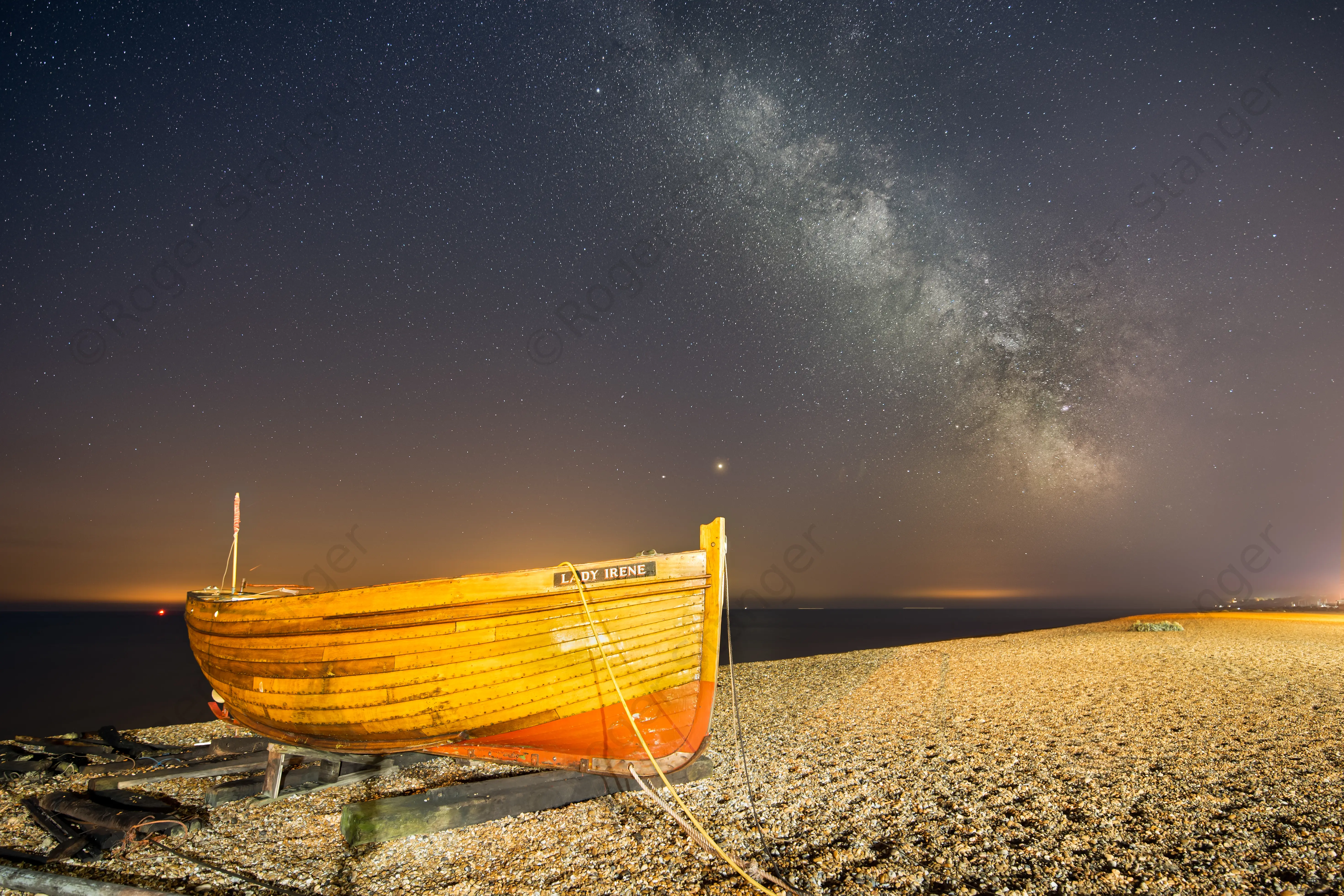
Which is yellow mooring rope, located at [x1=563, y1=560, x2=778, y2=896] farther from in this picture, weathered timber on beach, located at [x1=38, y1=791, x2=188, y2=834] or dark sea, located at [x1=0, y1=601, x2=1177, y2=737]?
dark sea, located at [x1=0, y1=601, x2=1177, y2=737]

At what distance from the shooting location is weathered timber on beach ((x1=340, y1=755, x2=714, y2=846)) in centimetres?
473

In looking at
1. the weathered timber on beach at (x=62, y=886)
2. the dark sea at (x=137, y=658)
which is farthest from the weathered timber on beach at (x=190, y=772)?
the dark sea at (x=137, y=658)

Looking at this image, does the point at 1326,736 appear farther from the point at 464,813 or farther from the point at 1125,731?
the point at 464,813

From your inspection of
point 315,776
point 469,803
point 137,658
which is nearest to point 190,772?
point 315,776

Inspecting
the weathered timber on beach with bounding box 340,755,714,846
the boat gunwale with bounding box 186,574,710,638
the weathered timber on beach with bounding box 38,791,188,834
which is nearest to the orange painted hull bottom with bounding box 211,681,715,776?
the weathered timber on beach with bounding box 340,755,714,846

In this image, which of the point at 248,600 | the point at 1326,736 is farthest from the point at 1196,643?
the point at 248,600

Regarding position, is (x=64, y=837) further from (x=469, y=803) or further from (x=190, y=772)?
(x=469, y=803)

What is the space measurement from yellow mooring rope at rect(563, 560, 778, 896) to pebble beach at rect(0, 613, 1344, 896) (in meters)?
0.13

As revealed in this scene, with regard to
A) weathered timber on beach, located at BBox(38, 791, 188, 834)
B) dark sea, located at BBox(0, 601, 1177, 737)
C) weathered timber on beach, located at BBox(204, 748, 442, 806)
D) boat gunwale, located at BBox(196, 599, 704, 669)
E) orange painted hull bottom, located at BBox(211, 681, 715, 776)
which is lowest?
dark sea, located at BBox(0, 601, 1177, 737)

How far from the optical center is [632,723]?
17.1 ft

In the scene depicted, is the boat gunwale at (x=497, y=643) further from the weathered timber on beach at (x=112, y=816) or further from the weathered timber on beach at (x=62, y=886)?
the weathered timber on beach at (x=62, y=886)

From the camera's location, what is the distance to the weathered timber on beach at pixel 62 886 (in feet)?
11.3

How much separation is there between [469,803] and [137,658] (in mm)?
44245

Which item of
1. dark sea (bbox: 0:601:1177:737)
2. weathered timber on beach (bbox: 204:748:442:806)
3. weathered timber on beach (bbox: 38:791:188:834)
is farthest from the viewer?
dark sea (bbox: 0:601:1177:737)
